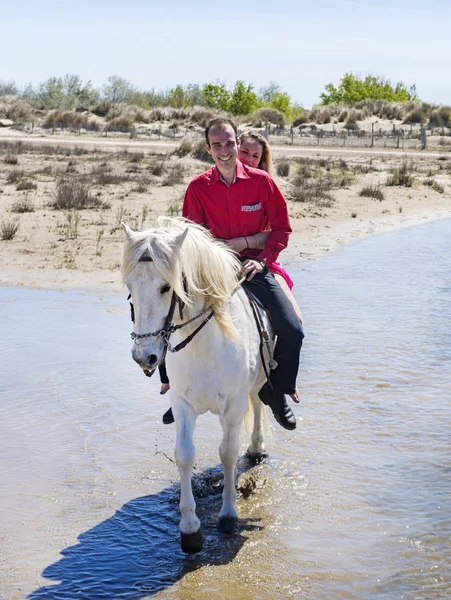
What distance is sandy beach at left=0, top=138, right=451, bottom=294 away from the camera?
45.4ft

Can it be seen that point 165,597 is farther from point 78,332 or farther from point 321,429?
point 78,332

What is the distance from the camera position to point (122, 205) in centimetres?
1866

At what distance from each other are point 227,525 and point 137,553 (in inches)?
23.0

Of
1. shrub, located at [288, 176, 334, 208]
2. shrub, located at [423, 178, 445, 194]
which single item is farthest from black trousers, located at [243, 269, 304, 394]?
shrub, located at [423, 178, 445, 194]

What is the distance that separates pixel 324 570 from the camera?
5082mm

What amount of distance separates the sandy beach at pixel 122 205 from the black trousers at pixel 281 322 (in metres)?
2.36

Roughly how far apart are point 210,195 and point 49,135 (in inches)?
1633

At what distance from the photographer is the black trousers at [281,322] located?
5652mm

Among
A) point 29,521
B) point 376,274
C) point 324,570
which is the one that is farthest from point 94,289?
point 324,570

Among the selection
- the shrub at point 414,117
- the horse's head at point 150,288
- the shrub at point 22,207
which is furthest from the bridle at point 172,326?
the shrub at point 414,117

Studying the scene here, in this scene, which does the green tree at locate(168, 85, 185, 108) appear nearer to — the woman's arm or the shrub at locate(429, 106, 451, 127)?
the shrub at locate(429, 106, 451, 127)

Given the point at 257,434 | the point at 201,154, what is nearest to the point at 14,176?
the point at 201,154

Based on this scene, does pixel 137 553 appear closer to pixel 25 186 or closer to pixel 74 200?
pixel 74 200

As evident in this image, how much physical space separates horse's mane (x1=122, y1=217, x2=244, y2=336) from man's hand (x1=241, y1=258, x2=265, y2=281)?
0.07 m
